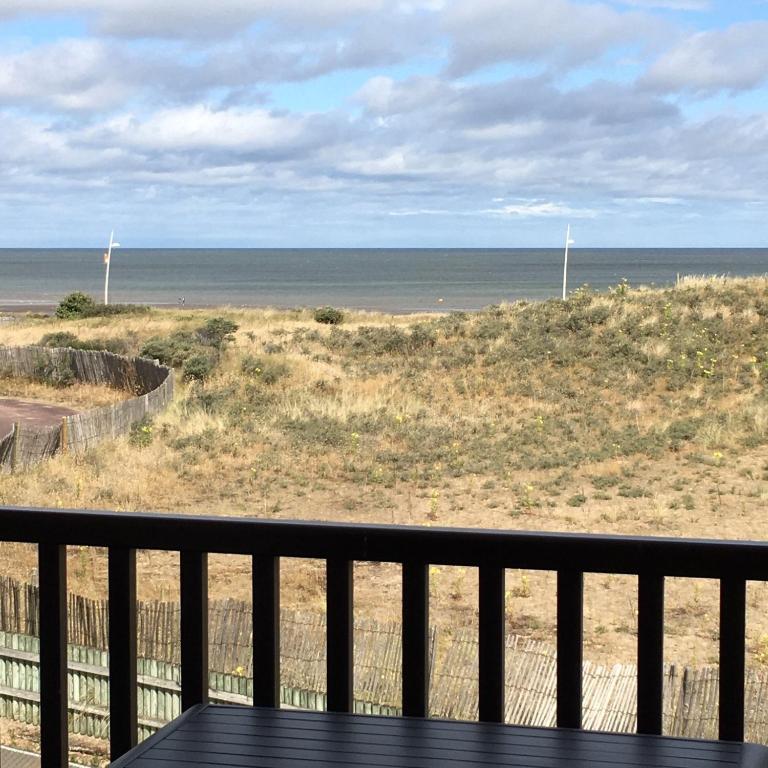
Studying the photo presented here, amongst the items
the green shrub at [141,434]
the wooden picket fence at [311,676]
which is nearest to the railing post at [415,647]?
the wooden picket fence at [311,676]

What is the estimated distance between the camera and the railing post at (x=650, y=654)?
181 cm

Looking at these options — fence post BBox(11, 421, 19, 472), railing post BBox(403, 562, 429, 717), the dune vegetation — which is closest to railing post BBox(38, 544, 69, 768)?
railing post BBox(403, 562, 429, 717)

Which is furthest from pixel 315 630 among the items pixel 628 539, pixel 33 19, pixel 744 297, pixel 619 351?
pixel 744 297

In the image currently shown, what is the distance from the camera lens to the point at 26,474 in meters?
12.2

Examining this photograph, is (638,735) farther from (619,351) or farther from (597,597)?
(619,351)

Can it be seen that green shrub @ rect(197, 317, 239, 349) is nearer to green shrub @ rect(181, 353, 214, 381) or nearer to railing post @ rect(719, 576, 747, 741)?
green shrub @ rect(181, 353, 214, 381)

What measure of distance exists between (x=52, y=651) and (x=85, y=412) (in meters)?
13.9

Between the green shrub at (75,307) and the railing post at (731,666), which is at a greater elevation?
the green shrub at (75,307)

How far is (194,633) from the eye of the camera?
202 centimetres

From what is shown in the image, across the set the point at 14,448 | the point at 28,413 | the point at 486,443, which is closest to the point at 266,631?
the point at 14,448

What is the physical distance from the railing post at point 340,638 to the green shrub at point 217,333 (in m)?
21.1

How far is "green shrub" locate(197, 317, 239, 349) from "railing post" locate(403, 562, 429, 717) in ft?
69.6

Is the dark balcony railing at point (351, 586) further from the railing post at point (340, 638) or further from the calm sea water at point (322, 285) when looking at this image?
the calm sea water at point (322, 285)

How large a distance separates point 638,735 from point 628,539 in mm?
349
